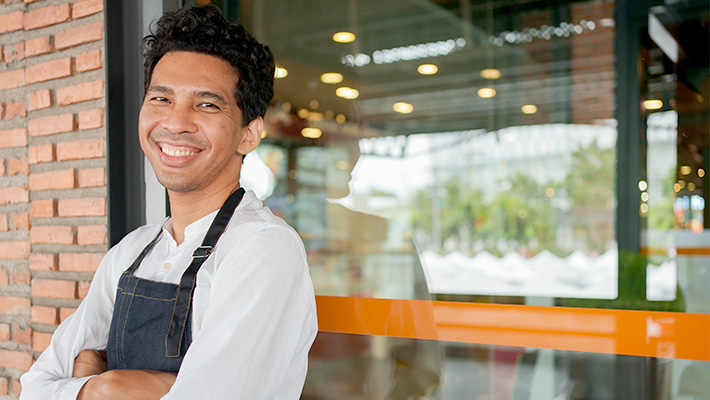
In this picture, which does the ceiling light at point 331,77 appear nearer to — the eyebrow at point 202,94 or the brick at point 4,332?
the brick at point 4,332

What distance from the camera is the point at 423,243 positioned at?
667 cm

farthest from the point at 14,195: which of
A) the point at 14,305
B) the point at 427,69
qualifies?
the point at 427,69

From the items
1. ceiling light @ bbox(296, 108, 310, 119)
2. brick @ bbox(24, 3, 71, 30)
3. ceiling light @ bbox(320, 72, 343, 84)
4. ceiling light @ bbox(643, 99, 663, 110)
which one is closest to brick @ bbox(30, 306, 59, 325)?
brick @ bbox(24, 3, 71, 30)

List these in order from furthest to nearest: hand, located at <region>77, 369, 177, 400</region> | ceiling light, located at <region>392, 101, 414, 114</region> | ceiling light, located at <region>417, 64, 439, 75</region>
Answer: ceiling light, located at <region>392, 101, 414, 114</region>, ceiling light, located at <region>417, 64, 439, 75</region>, hand, located at <region>77, 369, 177, 400</region>

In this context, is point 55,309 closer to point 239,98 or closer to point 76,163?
point 76,163

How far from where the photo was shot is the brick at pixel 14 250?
91.4 inches

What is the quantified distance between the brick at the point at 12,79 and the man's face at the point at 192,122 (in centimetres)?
120

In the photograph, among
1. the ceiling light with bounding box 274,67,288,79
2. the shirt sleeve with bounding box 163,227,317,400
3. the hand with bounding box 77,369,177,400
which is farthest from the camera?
the ceiling light with bounding box 274,67,288,79

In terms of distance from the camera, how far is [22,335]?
7.59 ft

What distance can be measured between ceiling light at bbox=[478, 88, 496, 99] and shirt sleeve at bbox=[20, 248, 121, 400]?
465 centimetres

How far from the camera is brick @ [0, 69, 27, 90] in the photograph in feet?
7.65

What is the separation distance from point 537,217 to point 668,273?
3349 millimetres

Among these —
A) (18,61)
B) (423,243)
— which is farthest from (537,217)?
(18,61)

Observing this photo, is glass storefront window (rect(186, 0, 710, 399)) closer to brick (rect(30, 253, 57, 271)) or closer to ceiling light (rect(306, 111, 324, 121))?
ceiling light (rect(306, 111, 324, 121))
